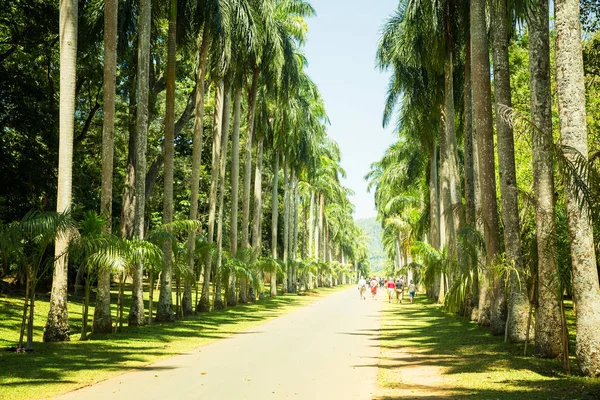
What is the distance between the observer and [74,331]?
1844cm

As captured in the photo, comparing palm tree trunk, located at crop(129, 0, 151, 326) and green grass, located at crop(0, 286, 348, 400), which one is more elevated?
palm tree trunk, located at crop(129, 0, 151, 326)

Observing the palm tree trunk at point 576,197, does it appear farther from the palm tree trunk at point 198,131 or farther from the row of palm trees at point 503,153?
the palm tree trunk at point 198,131

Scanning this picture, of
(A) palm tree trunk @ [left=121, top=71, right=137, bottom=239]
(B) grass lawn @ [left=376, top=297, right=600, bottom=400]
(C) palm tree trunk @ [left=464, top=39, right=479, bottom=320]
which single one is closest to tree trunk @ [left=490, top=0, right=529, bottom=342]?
(B) grass lawn @ [left=376, top=297, right=600, bottom=400]

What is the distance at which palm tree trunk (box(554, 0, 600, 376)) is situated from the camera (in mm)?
10320

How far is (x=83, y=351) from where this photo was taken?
13633 millimetres

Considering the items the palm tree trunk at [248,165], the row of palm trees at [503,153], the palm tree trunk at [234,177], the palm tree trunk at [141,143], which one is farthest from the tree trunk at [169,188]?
the palm tree trunk at [248,165]

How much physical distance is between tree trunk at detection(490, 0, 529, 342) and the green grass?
757 centimetres

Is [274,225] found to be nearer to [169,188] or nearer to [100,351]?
[169,188]

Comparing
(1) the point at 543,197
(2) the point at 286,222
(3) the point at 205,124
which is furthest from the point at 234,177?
(1) the point at 543,197

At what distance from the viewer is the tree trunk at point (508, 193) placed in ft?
48.4

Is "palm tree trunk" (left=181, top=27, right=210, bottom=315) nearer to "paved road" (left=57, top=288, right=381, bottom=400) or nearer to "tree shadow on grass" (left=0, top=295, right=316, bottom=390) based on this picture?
"tree shadow on grass" (left=0, top=295, right=316, bottom=390)

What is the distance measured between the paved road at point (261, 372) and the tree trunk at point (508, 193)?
11.2 ft

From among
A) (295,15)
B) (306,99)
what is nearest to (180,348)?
(295,15)

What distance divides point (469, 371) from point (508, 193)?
16.5 ft
